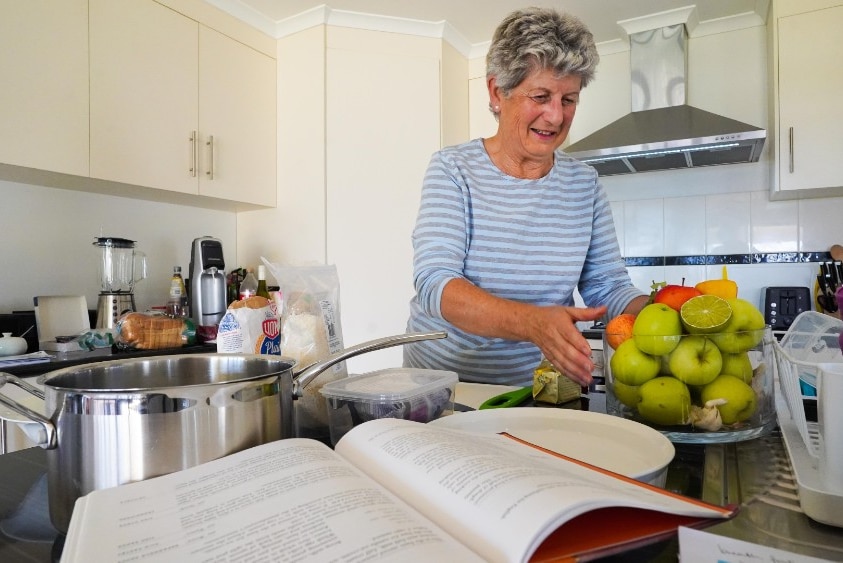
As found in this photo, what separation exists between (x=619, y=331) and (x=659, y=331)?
0.20 ft

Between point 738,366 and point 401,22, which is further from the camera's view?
point 401,22

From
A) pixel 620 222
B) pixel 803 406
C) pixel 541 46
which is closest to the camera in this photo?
pixel 803 406

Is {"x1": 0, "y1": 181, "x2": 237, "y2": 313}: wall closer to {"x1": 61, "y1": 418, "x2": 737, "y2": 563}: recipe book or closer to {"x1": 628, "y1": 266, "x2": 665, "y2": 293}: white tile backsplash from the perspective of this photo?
{"x1": 61, "y1": 418, "x2": 737, "y2": 563}: recipe book

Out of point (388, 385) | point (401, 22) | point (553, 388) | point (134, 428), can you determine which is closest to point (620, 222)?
point (401, 22)

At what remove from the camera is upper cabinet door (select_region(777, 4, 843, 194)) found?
81.0 inches

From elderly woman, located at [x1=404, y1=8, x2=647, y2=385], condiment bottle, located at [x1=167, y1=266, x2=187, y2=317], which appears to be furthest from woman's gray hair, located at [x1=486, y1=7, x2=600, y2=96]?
condiment bottle, located at [x1=167, y1=266, x2=187, y2=317]

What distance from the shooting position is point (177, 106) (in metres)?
2.17

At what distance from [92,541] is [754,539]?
408mm

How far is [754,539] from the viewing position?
33 centimetres

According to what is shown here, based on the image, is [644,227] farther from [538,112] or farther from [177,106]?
[177,106]

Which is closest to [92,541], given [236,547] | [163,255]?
[236,547]

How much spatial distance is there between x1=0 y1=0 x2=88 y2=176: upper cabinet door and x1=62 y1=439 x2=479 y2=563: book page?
1770 mm

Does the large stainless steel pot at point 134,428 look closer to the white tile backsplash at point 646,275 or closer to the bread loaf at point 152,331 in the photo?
the bread loaf at point 152,331

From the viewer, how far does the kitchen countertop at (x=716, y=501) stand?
0.34 metres
